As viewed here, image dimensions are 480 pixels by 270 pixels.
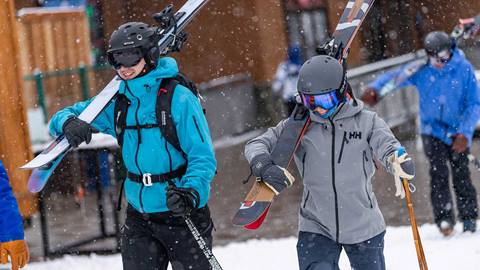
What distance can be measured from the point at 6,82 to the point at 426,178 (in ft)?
17.2

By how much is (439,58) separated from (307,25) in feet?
39.5

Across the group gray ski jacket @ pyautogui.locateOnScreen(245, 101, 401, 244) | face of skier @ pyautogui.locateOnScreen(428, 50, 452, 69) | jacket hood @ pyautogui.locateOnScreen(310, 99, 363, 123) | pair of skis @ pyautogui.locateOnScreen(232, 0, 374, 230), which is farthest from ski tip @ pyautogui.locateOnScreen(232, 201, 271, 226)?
face of skier @ pyautogui.locateOnScreen(428, 50, 452, 69)

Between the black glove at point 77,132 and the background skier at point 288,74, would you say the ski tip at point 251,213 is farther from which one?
the background skier at point 288,74

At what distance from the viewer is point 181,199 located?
12.8ft

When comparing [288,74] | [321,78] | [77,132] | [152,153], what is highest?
[321,78]

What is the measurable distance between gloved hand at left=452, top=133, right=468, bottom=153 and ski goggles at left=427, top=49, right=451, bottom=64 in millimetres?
606

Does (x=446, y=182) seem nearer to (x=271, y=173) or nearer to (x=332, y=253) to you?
(x=332, y=253)

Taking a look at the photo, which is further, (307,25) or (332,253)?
(307,25)

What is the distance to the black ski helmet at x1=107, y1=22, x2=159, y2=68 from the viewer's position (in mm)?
4180

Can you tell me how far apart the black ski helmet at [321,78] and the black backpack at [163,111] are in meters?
0.51

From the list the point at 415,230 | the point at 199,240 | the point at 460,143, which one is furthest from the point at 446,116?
the point at 199,240

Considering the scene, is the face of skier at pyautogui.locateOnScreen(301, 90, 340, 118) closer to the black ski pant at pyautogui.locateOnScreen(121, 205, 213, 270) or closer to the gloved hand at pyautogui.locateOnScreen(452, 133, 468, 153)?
the black ski pant at pyautogui.locateOnScreen(121, 205, 213, 270)

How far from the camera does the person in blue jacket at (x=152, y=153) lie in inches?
160

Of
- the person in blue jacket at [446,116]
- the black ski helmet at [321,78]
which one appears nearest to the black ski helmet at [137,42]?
the black ski helmet at [321,78]
